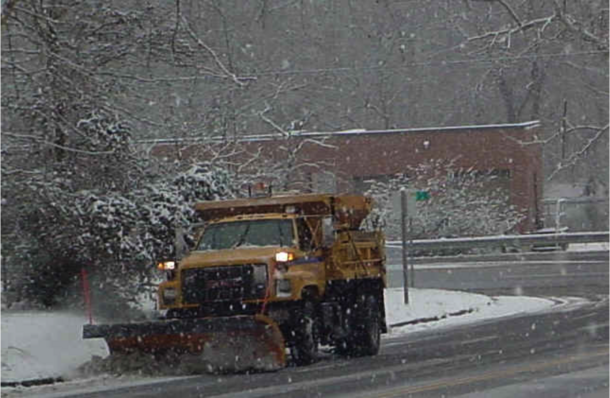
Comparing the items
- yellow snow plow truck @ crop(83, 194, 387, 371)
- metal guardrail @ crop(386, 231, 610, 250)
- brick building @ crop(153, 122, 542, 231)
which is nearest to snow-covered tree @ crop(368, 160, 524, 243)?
brick building @ crop(153, 122, 542, 231)

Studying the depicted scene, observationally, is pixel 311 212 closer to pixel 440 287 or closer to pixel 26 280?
pixel 26 280

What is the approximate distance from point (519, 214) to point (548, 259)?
8.50 m

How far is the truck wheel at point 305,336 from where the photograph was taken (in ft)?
59.3

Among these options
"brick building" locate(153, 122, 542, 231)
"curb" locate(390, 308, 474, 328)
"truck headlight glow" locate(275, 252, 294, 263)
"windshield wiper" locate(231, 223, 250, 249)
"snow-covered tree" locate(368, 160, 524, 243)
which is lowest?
"curb" locate(390, 308, 474, 328)

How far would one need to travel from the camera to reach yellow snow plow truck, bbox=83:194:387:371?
17281 mm

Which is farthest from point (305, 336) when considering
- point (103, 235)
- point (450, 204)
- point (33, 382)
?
point (450, 204)

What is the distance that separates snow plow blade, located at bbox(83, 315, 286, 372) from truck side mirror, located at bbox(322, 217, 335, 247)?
226 cm

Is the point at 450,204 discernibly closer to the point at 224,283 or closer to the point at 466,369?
the point at 224,283

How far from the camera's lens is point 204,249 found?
19125mm

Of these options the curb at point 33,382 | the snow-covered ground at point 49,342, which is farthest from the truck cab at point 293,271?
the curb at point 33,382

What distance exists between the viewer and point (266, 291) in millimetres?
17719

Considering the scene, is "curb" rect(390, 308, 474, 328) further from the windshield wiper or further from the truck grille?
the truck grille

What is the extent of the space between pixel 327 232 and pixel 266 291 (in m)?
1.71

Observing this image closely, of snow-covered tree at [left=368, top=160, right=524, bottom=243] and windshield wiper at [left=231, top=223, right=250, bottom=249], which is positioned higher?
snow-covered tree at [left=368, top=160, right=524, bottom=243]
